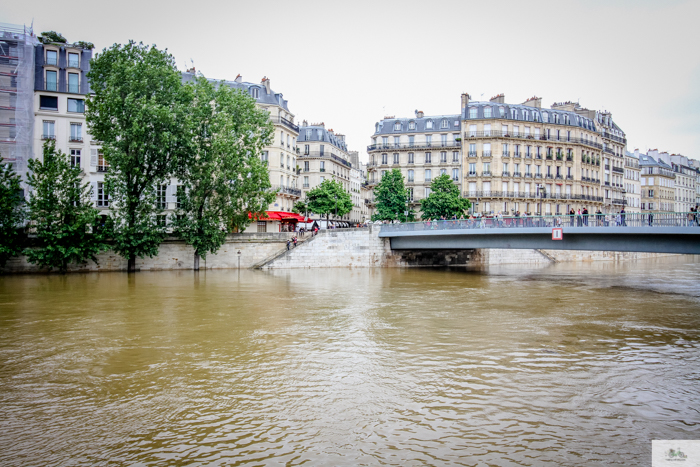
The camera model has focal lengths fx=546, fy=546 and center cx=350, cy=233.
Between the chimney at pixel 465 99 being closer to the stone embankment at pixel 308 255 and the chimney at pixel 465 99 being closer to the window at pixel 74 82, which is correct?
the stone embankment at pixel 308 255

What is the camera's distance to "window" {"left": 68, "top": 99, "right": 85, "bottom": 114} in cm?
4150

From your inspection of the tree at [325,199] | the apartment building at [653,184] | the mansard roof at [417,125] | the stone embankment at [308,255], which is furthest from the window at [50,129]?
the apartment building at [653,184]

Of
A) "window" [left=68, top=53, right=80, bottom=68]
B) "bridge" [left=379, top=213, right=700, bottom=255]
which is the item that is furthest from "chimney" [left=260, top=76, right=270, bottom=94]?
"bridge" [left=379, top=213, right=700, bottom=255]

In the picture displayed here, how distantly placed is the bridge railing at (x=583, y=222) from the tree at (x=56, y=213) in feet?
71.6

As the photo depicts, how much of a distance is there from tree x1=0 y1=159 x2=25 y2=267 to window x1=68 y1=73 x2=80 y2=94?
10460 millimetres

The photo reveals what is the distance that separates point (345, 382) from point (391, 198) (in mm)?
46291

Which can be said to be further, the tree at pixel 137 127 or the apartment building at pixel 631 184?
the apartment building at pixel 631 184

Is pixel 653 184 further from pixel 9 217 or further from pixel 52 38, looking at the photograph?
pixel 9 217

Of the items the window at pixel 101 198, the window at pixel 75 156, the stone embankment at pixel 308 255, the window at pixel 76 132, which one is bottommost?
the stone embankment at pixel 308 255

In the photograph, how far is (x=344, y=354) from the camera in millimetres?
12727

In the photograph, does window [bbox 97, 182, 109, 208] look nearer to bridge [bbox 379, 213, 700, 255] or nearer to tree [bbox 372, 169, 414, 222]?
bridge [bbox 379, 213, 700, 255]

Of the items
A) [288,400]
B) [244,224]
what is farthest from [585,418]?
[244,224]

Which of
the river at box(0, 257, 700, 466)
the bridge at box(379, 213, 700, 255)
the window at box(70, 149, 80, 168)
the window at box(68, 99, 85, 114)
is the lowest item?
the river at box(0, 257, 700, 466)

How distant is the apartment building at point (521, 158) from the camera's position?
57.8m
